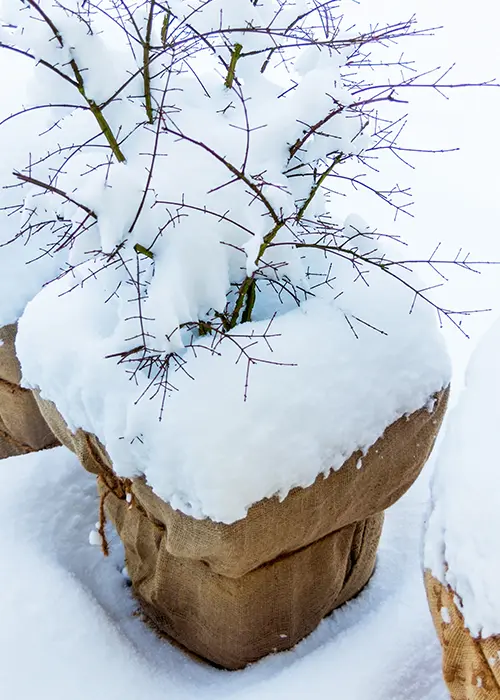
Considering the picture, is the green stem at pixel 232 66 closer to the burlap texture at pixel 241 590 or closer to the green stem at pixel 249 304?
the green stem at pixel 249 304

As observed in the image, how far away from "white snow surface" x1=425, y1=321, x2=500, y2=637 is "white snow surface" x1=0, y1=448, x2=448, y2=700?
0.54m

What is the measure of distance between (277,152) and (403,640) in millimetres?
1071

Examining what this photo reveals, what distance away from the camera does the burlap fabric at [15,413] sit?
192cm

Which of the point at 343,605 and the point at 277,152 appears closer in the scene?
the point at 277,152

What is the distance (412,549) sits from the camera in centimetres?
178

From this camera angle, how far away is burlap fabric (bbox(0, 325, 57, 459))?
6.30ft

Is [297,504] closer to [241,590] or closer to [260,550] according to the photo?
[260,550]

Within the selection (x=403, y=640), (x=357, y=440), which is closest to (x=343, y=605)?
(x=403, y=640)

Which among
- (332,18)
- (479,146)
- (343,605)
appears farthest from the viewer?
(479,146)

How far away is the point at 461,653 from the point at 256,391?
0.49 m

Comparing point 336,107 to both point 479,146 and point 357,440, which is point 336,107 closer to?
point 357,440

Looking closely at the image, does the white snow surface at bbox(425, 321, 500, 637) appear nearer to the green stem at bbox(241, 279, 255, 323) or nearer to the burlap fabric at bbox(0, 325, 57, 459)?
the green stem at bbox(241, 279, 255, 323)

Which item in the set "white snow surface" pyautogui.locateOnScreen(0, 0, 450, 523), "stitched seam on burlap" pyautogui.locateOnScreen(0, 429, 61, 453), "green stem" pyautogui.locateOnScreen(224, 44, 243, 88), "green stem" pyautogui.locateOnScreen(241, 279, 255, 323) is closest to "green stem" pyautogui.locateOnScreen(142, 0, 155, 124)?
"white snow surface" pyautogui.locateOnScreen(0, 0, 450, 523)

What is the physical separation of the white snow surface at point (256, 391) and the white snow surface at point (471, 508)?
0.20 m
